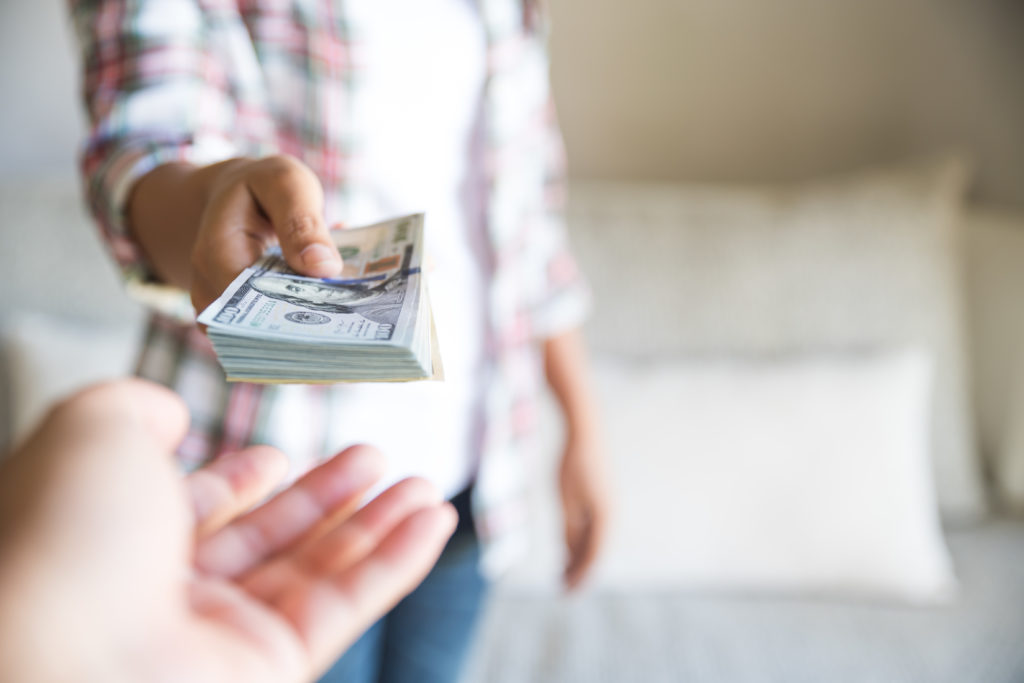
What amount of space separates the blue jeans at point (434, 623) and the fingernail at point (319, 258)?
1.42 ft

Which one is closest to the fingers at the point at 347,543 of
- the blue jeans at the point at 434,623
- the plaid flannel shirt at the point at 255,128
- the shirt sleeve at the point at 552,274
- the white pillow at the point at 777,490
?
the plaid flannel shirt at the point at 255,128

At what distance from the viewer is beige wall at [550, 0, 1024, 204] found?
1.48 metres

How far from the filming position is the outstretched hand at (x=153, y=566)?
0.22 metres

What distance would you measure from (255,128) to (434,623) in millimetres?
538

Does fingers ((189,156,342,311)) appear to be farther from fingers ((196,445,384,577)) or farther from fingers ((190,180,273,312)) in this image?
fingers ((196,445,384,577))

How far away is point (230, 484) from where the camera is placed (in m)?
0.38

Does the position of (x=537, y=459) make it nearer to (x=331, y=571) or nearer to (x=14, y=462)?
(x=331, y=571)

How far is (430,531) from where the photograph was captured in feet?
1.13

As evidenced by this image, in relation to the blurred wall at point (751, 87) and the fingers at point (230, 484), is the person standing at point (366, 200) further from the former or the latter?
the blurred wall at point (751, 87)

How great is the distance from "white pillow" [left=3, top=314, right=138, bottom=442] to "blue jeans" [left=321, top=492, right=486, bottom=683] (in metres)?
0.67

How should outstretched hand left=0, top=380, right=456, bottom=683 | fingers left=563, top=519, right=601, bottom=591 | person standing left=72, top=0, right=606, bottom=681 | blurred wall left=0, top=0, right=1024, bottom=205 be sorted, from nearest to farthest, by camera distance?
outstretched hand left=0, top=380, right=456, bottom=683 < person standing left=72, top=0, right=606, bottom=681 < fingers left=563, top=519, right=601, bottom=591 < blurred wall left=0, top=0, right=1024, bottom=205

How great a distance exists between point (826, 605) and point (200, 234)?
114 cm

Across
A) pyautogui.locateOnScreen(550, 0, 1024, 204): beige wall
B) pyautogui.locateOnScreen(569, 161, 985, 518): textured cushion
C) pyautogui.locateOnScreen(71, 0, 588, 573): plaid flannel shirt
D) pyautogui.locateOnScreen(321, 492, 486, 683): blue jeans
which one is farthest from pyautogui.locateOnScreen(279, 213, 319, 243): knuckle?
pyautogui.locateOnScreen(550, 0, 1024, 204): beige wall

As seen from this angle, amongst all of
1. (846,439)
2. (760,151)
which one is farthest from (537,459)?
(760,151)
